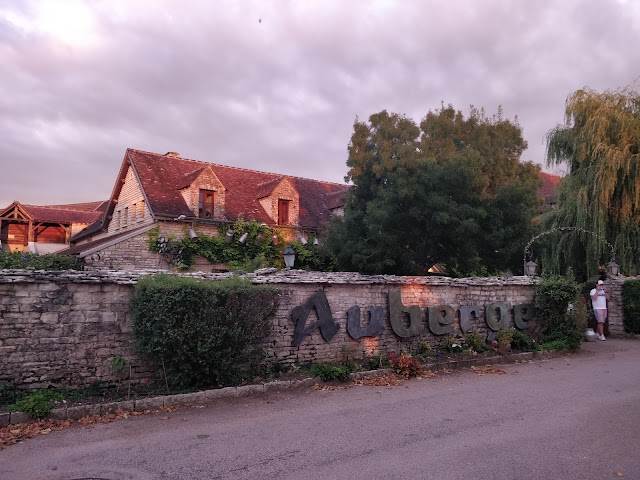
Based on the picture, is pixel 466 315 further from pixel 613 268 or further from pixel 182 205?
pixel 182 205

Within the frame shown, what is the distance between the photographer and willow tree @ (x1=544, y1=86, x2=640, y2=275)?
1945 cm

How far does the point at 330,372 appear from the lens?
1000 centimetres

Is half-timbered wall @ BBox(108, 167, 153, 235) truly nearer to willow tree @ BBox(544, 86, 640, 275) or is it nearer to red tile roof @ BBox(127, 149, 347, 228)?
red tile roof @ BBox(127, 149, 347, 228)

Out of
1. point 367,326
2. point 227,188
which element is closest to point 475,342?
point 367,326

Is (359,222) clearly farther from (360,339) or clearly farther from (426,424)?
(426,424)

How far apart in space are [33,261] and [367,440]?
15.6 metres

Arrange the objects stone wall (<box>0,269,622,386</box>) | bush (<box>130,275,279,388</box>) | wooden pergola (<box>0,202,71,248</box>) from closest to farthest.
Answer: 1. stone wall (<box>0,269,622,386</box>)
2. bush (<box>130,275,279,388</box>)
3. wooden pergola (<box>0,202,71,248</box>)

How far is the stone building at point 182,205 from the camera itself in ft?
72.9

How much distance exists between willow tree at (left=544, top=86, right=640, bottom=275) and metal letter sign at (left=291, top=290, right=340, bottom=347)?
44.8 ft

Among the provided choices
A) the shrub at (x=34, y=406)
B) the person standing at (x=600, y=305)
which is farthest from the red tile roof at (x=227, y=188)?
the shrub at (x=34, y=406)

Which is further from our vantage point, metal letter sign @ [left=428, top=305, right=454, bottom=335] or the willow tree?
the willow tree

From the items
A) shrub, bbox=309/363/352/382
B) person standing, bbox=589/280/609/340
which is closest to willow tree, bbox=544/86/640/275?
person standing, bbox=589/280/609/340

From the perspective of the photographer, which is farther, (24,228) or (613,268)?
(24,228)

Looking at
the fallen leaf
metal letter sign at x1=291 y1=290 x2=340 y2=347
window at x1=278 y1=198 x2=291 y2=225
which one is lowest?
the fallen leaf
